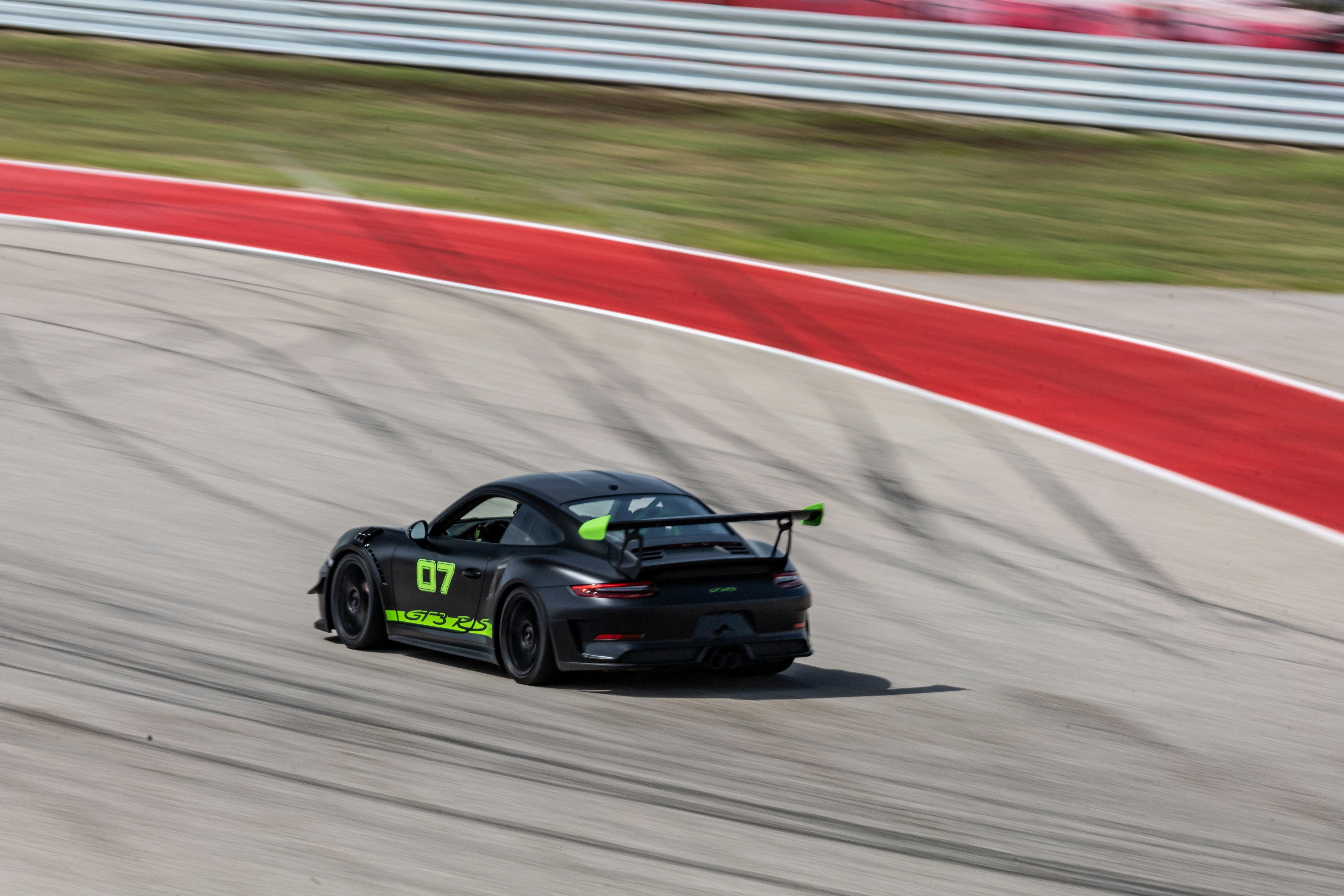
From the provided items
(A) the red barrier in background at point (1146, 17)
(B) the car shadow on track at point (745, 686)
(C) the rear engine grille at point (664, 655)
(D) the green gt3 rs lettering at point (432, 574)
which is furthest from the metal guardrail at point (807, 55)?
(C) the rear engine grille at point (664, 655)

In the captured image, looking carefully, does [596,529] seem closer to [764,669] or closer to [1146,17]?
[764,669]

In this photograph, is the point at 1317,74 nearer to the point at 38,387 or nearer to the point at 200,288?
the point at 200,288

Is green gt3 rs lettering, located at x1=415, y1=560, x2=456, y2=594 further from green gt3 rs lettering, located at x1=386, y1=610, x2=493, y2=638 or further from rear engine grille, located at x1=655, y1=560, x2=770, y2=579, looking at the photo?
rear engine grille, located at x1=655, y1=560, x2=770, y2=579

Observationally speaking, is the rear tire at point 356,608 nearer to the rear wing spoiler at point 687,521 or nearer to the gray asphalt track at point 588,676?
the gray asphalt track at point 588,676

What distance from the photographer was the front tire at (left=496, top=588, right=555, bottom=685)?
25.4ft

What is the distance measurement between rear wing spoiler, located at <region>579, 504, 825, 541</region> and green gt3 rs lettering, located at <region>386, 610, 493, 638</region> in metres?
0.83

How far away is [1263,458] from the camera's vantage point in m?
12.7

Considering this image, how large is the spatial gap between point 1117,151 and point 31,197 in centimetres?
1436

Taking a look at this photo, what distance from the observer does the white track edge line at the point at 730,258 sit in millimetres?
14805

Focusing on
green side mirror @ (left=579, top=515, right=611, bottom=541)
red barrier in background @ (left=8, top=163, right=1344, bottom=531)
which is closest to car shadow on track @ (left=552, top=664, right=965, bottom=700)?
green side mirror @ (left=579, top=515, right=611, bottom=541)

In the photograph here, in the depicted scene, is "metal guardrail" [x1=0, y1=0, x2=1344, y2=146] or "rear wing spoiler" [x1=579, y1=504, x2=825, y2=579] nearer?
"rear wing spoiler" [x1=579, y1=504, x2=825, y2=579]

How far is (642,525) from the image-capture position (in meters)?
A: 7.71

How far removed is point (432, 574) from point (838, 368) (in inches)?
270

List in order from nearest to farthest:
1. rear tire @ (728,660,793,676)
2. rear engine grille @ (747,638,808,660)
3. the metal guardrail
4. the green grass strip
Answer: rear engine grille @ (747,638,808,660) < rear tire @ (728,660,793,676) < the green grass strip < the metal guardrail
